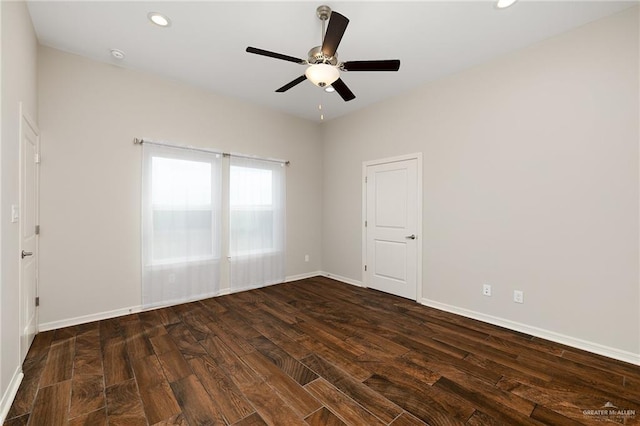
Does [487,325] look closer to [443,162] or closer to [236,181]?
[443,162]

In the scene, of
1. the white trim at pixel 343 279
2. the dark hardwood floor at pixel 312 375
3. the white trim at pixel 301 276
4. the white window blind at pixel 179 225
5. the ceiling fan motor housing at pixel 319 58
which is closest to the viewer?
the dark hardwood floor at pixel 312 375

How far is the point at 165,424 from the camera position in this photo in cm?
167

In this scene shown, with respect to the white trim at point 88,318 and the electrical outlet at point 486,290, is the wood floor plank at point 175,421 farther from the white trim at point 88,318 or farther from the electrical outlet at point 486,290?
the electrical outlet at point 486,290

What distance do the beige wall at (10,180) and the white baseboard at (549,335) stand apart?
4114 millimetres

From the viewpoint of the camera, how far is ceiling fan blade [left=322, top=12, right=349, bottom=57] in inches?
74.0

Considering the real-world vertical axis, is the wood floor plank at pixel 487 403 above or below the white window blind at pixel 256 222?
below

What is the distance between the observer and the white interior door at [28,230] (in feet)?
7.47

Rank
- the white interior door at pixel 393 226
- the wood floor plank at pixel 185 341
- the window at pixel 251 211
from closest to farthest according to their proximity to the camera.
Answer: the wood floor plank at pixel 185 341 < the white interior door at pixel 393 226 < the window at pixel 251 211

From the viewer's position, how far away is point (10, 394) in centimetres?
184

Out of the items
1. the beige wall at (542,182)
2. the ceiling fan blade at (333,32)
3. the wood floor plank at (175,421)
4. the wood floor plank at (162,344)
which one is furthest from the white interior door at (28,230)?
the beige wall at (542,182)

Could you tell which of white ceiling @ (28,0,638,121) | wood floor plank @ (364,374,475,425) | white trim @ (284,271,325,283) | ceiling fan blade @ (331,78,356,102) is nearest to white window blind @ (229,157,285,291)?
white trim @ (284,271,325,283)

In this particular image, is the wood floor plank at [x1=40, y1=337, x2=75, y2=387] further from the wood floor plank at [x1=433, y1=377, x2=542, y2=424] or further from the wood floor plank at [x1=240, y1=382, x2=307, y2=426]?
the wood floor plank at [x1=433, y1=377, x2=542, y2=424]

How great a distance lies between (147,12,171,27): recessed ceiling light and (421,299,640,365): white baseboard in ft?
14.4

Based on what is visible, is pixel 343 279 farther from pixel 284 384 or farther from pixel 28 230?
pixel 28 230
